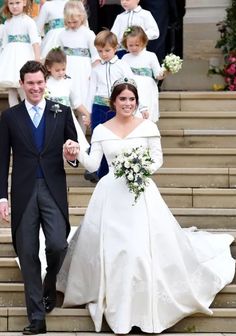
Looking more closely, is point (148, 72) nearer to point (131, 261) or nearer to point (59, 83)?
point (59, 83)

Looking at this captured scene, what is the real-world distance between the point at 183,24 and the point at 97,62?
11.8 ft

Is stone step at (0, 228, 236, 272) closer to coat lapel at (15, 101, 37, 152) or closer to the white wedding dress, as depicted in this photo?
the white wedding dress

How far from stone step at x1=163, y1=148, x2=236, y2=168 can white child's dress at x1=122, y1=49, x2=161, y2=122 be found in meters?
0.46

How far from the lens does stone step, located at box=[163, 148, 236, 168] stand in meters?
12.3

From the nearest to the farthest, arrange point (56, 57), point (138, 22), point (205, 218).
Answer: point (205, 218), point (56, 57), point (138, 22)

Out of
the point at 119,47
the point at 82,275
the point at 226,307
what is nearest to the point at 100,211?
the point at 82,275

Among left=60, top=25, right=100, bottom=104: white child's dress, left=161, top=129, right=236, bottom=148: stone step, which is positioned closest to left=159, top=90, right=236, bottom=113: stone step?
left=161, top=129, right=236, bottom=148: stone step

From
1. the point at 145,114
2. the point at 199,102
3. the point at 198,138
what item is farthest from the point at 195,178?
the point at 199,102

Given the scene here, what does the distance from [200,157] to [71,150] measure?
3.44m

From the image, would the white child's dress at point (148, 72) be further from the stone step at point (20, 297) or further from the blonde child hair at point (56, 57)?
the stone step at point (20, 297)

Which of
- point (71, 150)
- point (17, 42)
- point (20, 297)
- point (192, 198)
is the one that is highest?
point (17, 42)

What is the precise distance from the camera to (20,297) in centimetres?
994

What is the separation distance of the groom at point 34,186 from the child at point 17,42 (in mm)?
3543

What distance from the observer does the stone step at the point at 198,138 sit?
41.8ft
